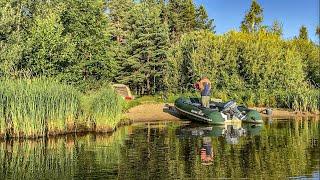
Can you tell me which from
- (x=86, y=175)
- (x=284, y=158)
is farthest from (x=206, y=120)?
(x=86, y=175)

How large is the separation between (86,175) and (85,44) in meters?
19.2

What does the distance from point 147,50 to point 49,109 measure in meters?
21.9

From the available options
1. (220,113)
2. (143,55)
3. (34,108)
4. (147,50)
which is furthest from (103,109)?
(143,55)

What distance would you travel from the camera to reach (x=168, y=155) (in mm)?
15688

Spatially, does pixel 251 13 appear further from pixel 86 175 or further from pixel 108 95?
pixel 86 175

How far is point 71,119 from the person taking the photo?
21422 mm

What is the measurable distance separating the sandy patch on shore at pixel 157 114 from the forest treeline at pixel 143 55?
3.30 feet

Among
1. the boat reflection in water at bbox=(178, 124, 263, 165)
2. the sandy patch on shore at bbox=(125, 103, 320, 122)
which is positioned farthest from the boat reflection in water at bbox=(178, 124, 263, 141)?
the sandy patch on shore at bbox=(125, 103, 320, 122)

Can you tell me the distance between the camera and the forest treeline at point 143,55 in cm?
2812

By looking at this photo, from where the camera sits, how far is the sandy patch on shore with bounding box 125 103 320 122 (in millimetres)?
30142

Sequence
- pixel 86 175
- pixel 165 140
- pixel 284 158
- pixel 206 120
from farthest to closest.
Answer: pixel 206 120 < pixel 165 140 < pixel 284 158 < pixel 86 175

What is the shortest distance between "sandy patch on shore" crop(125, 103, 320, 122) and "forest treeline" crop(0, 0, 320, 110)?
101 cm

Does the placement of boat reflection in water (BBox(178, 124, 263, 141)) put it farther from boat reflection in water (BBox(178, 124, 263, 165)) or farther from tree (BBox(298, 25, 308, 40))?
tree (BBox(298, 25, 308, 40))

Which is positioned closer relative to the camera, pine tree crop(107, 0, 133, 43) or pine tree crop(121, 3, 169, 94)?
pine tree crop(121, 3, 169, 94)
